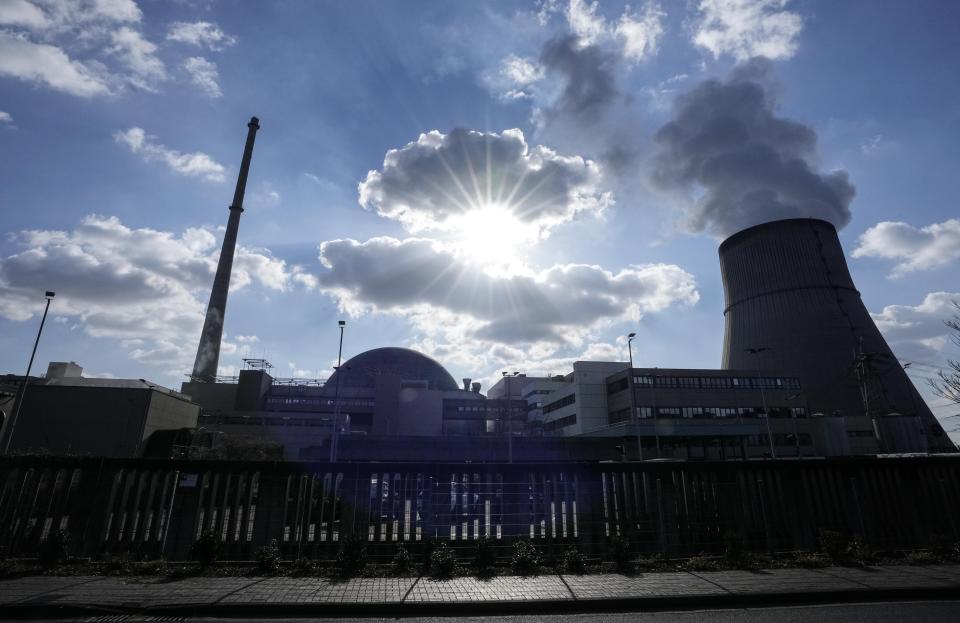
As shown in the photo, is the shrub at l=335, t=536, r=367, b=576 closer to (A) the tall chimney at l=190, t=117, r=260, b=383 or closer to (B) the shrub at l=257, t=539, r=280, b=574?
(B) the shrub at l=257, t=539, r=280, b=574

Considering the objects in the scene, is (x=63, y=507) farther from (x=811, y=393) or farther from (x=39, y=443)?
(x=811, y=393)

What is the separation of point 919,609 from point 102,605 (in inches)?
449

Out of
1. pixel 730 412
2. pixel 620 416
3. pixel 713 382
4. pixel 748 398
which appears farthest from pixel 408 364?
pixel 748 398

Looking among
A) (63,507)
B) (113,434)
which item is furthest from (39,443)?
(63,507)

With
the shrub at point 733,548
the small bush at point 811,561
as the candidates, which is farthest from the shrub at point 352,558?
the small bush at point 811,561

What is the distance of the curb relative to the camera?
6656mm

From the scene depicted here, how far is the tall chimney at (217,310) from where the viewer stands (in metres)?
76.3

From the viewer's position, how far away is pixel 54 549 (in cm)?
879

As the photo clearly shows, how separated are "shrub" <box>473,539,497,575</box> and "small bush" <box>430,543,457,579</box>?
437mm

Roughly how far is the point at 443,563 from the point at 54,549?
22.5 ft

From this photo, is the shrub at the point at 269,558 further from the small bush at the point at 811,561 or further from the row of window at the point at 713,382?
the row of window at the point at 713,382

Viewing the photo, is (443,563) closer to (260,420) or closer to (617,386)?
(617,386)

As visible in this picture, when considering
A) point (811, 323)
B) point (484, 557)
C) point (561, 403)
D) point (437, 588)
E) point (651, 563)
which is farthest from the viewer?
point (561, 403)

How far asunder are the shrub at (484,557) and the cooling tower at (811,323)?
205 feet
